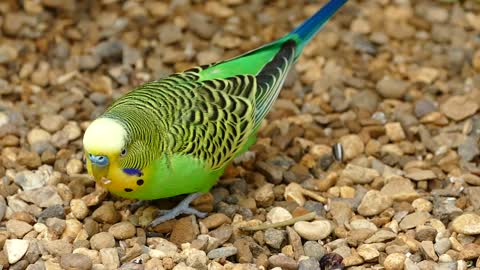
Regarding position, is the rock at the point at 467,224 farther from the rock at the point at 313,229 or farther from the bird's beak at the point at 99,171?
the bird's beak at the point at 99,171

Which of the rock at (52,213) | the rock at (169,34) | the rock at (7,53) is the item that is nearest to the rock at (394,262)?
the rock at (52,213)

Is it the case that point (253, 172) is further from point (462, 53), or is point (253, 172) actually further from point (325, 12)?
point (462, 53)

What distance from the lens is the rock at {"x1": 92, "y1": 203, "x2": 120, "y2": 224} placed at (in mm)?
4129

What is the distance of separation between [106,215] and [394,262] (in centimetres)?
140

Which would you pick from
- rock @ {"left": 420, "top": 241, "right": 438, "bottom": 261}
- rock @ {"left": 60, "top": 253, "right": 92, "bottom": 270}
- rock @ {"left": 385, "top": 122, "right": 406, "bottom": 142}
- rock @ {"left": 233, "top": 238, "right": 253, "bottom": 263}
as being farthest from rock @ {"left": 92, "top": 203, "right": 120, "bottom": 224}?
rock @ {"left": 385, "top": 122, "right": 406, "bottom": 142}

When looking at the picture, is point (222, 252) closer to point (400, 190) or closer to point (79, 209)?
point (79, 209)

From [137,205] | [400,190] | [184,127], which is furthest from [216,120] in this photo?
[400,190]

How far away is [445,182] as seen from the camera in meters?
4.58

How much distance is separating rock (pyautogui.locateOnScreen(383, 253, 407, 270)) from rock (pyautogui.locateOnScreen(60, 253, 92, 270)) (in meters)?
1.35

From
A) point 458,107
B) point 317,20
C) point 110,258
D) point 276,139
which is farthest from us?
point 458,107

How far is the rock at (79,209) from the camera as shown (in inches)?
163

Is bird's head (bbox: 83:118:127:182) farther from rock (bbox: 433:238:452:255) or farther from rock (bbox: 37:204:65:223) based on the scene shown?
rock (bbox: 433:238:452:255)

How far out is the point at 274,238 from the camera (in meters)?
4.04

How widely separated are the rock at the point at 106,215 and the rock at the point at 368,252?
3.94ft
